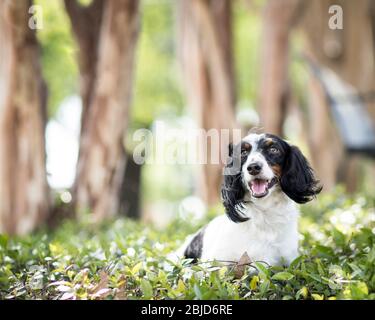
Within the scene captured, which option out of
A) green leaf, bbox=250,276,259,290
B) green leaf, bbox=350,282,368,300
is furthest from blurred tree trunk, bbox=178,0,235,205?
green leaf, bbox=350,282,368,300

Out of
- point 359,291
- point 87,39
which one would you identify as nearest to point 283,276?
point 359,291

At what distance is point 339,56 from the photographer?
16156 millimetres

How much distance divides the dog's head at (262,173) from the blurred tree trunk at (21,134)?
177 inches

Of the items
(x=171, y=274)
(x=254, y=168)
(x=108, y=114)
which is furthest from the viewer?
(x=108, y=114)

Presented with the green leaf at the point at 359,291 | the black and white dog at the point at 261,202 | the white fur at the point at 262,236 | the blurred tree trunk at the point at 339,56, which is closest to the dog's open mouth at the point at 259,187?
the black and white dog at the point at 261,202

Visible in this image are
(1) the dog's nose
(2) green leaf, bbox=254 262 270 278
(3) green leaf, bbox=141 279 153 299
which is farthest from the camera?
(1) the dog's nose

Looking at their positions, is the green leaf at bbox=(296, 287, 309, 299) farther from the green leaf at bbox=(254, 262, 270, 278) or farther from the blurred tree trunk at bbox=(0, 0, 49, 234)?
the blurred tree trunk at bbox=(0, 0, 49, 234)

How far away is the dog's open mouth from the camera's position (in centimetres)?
459

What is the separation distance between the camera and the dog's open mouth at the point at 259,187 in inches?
181

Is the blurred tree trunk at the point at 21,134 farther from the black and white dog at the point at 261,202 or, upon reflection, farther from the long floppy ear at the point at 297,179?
the long floppy ear at the point at 297,179

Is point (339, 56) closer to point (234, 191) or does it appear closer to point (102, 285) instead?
point (234, 191)

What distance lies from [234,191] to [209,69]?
29.1 feet

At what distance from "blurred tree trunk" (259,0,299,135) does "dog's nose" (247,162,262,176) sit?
8076 mm
